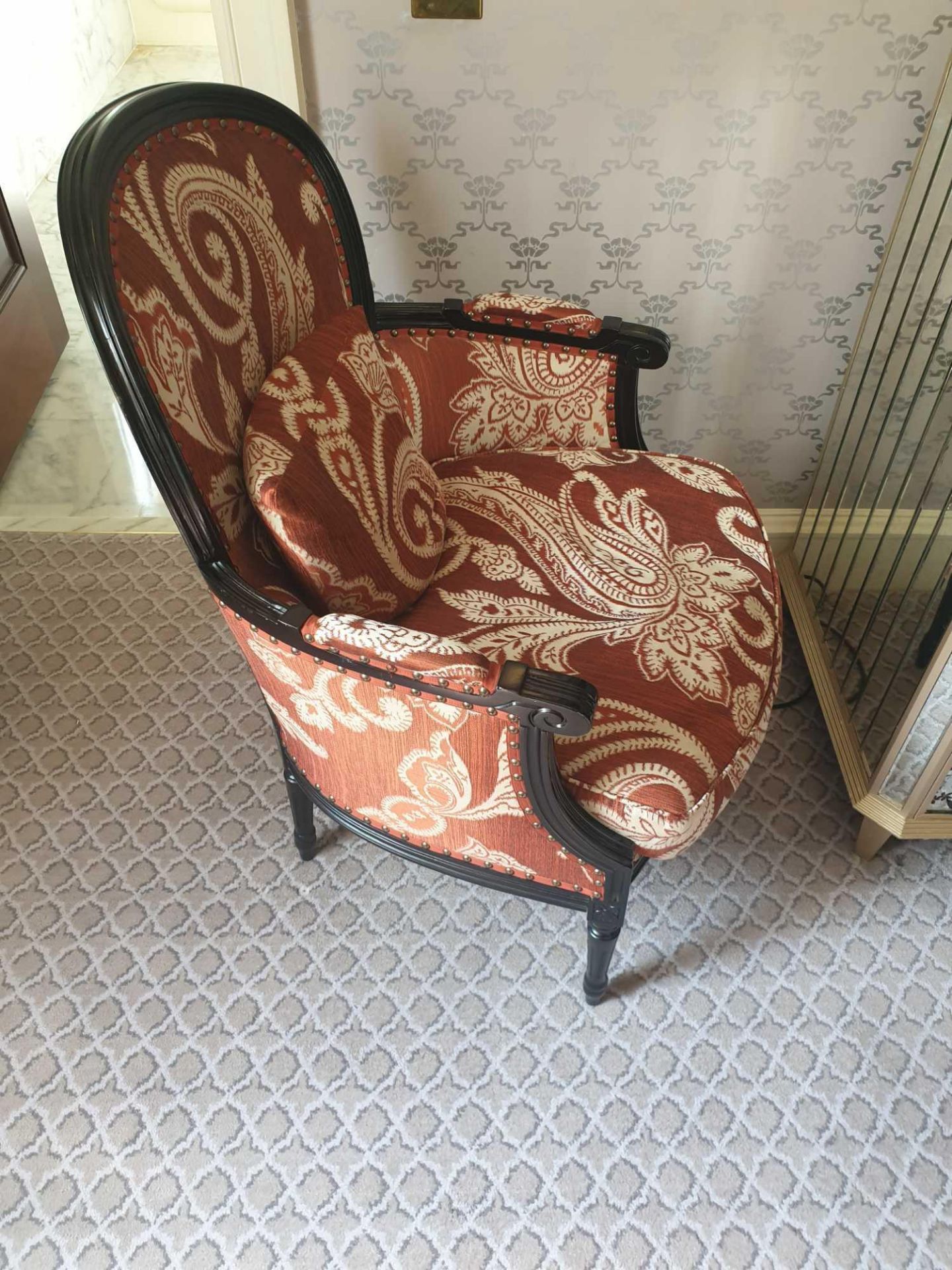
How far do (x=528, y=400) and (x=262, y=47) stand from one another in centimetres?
62

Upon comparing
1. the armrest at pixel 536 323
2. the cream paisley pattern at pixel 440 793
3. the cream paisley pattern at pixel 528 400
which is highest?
the armrest at pixel 536 323

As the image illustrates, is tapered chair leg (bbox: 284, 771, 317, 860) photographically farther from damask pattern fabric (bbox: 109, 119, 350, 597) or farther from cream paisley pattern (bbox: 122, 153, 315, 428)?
cream paisley pattern (bbox: 122, 153, 315, 428)

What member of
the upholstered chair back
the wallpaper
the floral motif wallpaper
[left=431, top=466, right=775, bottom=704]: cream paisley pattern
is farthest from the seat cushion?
the wallpaper

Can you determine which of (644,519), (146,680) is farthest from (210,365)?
(146,680)

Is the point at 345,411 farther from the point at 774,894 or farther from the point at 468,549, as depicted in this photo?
the point at 774,894

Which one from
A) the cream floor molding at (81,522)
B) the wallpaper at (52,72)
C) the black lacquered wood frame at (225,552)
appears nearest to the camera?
the black lacquered wood frame at (225,552)

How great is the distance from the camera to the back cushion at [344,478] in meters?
0.99

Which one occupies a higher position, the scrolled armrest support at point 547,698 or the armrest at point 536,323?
the armrest at point 536,323

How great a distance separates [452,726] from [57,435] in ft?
6.02

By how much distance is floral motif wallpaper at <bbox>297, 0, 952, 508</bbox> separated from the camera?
1.36 m

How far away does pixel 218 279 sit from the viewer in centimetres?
103

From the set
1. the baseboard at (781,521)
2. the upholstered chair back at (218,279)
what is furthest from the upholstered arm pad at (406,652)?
the baseboard at (781,521)

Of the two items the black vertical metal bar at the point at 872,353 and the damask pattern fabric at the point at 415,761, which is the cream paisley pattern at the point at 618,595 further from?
the black vertical metal bar at the point at 872,353

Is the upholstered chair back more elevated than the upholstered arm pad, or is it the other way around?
the upholstered chair back
